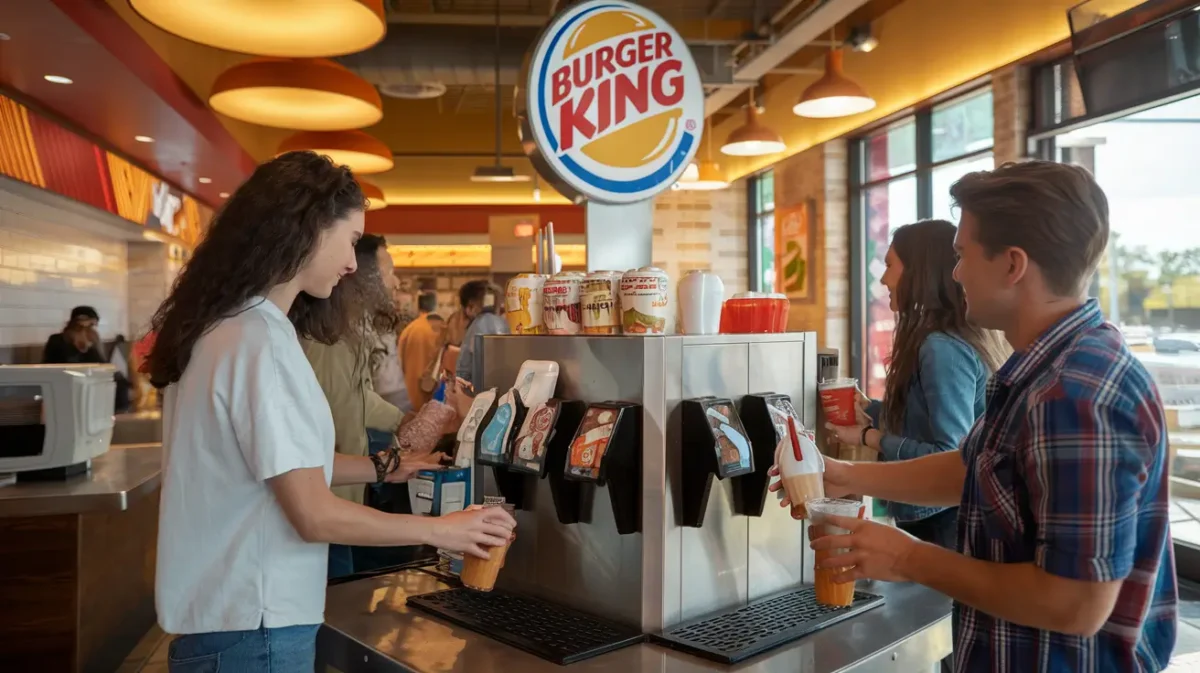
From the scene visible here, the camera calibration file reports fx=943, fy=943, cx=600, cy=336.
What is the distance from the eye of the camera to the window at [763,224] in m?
10.6

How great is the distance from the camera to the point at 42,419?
3342mm

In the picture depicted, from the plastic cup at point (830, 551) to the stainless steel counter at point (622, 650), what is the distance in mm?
104

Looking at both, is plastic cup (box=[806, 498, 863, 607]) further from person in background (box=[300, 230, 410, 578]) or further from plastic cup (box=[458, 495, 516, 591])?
person in background (box=[300, 230, 410, 578])

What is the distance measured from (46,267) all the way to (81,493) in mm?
4232

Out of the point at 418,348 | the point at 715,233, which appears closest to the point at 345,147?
the point at 418,348

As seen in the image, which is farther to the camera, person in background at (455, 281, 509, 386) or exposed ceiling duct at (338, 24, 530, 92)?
exposed ceiling duct at (338, 24, 530, 92)

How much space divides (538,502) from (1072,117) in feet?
15.3

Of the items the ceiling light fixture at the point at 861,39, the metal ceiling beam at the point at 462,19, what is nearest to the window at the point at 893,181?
the ceiling light fixture at the point at 861,39

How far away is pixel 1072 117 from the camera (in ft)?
17.3

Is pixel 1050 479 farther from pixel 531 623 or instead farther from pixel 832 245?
pixel 832 245

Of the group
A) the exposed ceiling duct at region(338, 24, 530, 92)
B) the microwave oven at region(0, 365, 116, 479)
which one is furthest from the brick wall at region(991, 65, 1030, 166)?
the microwave oven at region(0, 365, 116, 479)

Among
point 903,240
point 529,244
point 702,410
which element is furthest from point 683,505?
point 529,244

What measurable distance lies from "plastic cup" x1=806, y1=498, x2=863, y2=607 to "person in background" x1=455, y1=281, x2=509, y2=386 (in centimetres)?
367

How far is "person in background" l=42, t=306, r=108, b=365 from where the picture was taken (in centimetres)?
658
